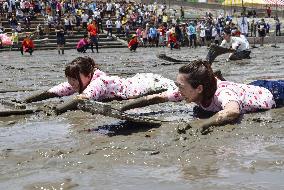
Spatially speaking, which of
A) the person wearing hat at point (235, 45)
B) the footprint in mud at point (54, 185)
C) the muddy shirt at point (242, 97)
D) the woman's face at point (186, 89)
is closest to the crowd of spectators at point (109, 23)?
the person wearing hat at point (235, 45)

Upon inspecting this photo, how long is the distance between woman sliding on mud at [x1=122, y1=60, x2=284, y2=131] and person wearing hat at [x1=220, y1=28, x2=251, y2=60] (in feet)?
40.8

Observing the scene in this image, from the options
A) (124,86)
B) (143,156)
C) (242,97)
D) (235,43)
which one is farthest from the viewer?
(235,43)

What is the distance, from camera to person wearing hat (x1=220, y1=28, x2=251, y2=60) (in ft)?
61.0

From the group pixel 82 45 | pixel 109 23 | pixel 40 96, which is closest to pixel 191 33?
pixel 109 23

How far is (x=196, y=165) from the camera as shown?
4.09 m

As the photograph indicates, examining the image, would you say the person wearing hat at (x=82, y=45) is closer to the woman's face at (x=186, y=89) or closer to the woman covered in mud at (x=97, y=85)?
the woman covered in mud at (x=97, y=85)

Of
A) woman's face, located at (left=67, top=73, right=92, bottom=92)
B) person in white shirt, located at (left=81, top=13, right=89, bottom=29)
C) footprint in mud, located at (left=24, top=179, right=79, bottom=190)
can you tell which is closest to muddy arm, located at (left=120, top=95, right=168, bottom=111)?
woman's face, located at (left=67, top=73, right=92, bottom=92)

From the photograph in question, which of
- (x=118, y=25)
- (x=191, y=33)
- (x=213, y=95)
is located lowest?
(x=191, y=33)

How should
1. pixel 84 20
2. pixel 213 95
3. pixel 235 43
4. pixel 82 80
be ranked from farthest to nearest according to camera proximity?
1. pixel 84 20
2. pixel 235 43
3. pixel 82 80
4. pixel 213 95

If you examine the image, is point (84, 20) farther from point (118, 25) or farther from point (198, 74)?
point (198, 74)

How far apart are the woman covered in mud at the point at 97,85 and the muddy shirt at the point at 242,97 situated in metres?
0.57

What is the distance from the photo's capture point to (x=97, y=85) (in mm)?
6859

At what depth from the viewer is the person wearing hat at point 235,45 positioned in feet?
61.0

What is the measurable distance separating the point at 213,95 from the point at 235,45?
45.0ft
